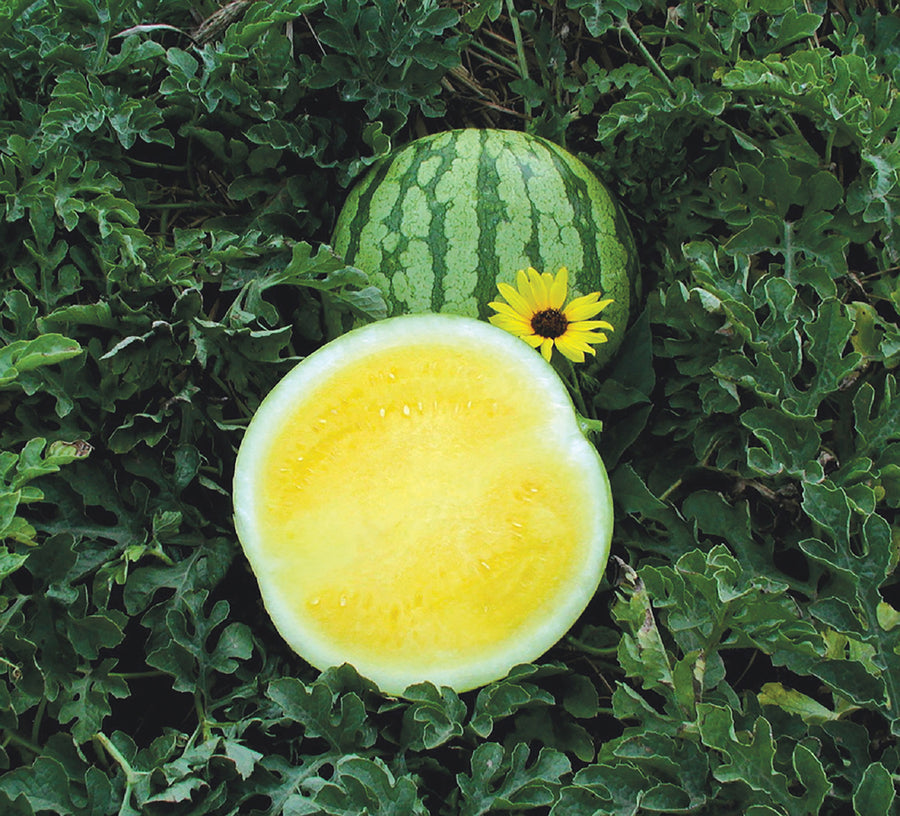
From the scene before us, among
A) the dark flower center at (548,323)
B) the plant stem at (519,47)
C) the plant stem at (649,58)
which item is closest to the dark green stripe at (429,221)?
the dark flower center at (548,323)

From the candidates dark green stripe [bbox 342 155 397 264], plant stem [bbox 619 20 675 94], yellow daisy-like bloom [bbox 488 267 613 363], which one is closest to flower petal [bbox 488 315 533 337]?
yellow daisy-like bloom [bbox 488 267 613 363]

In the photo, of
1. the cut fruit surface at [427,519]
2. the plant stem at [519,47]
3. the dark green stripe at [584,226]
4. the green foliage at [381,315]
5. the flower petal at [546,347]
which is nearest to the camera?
the green foliage at [381,315]

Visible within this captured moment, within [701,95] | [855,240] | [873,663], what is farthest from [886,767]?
[701,95]

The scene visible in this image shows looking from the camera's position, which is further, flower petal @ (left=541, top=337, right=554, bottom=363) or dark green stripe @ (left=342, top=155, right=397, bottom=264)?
dark green stripe @ (left=342, top=155, right=397, bottom=264)

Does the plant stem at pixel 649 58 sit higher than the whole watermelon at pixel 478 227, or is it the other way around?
the plant stem at pixel 649 58

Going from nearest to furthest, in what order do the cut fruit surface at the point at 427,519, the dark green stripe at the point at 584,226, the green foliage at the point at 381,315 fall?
the green foliage at the point at 381,315 < the cut fruit surface at the point at 427,519 < the dark green stripe at the point at 584,226

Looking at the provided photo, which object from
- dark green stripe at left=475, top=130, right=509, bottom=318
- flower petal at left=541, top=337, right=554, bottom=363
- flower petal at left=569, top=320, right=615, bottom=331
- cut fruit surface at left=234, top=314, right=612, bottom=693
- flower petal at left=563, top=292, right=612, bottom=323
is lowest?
cut fruit surface at left=234, top=314, right=612, bottom=693

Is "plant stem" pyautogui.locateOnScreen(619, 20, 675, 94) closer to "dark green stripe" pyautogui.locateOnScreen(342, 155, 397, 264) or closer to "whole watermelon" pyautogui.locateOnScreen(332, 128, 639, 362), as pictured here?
"whole watermelon" pyautogui.locateOnScreen(332, 128, 639, 362)

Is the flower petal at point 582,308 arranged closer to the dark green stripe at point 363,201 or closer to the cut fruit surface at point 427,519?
the cut fruit surface at point 427,519
